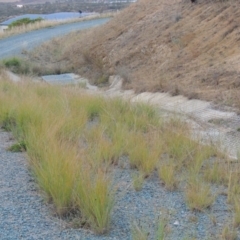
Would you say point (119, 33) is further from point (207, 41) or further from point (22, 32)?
point (22, 32)

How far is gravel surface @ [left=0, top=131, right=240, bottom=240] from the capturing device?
5453 mm

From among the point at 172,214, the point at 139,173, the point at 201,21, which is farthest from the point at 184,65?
the point at 172,214

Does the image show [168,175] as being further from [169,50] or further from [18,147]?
[169,50]

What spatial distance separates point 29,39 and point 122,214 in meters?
34.2

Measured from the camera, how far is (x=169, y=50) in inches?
920

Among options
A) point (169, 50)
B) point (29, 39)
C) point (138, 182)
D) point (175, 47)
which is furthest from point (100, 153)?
point (29, 39)

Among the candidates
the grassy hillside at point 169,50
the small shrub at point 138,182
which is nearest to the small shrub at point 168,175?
the small shrub at point 138,182

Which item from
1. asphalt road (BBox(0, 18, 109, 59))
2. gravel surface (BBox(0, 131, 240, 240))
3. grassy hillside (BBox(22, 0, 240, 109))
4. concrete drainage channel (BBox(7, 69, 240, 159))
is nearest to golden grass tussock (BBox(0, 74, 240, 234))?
gravel surface (BBox(0, 131, 240, 240))

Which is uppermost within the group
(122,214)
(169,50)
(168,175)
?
(122,214)

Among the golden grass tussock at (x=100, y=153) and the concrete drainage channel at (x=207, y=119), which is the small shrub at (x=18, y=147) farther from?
the concrete drainage channel at (x=207, y=119)

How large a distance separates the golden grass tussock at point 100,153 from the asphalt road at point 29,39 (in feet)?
69.7

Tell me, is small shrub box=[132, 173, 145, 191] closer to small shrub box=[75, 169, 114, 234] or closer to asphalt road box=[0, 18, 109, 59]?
small shrub box=[75, 169, 114, 234]

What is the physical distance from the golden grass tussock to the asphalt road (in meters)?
21.3

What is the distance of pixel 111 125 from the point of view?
10.1m
